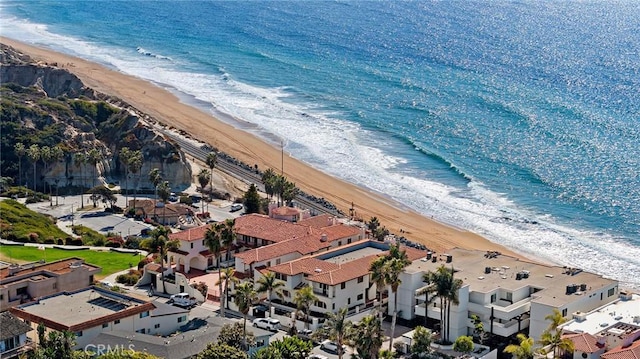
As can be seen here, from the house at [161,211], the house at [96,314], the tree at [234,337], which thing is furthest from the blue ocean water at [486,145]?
the house at [96,314]

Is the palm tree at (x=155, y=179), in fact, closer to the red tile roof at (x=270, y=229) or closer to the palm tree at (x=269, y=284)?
the red tile roof at (x=270, y=229)

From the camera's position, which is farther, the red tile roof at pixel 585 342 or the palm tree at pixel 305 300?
the palm tree at pixel 305 300

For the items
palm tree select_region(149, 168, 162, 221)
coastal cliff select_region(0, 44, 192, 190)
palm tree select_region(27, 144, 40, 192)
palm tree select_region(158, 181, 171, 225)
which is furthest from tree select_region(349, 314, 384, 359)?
palm tree select_region(27, 144, 40, 192)

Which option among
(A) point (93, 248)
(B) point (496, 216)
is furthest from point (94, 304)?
(B) point (496, 216)

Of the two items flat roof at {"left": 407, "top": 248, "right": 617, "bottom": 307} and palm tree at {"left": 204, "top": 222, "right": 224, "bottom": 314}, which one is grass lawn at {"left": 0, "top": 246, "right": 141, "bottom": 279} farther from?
flat roof at {"left": 407, "top": 248, "right": 617, "bottom": 307}

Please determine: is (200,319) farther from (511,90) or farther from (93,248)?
(511,90)
